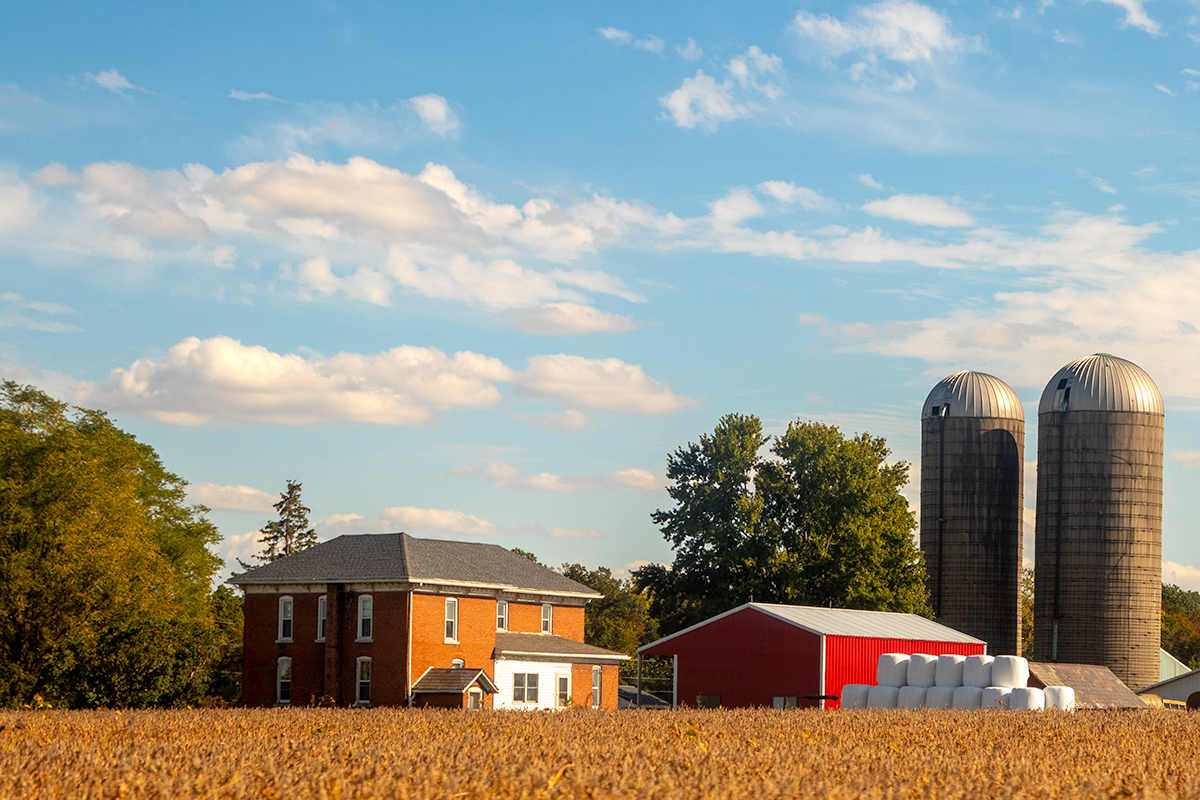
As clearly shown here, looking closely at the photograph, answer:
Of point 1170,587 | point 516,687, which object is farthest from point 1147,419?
point 1170,587

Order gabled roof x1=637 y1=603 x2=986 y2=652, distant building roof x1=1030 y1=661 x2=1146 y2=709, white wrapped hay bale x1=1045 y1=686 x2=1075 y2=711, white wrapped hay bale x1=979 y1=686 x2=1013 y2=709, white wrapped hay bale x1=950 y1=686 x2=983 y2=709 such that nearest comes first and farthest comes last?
white wrapped hay bale x1=979 y1=686 x2=1013 y2=709 → white wrapped hay bale x1=950 y1=686 x2=983 y2=709 → white wrapped hay bale x1=1045 y1=686 x2=1075 y2=711 → gabled roof x1=637 y1=603 x2=986 y2=652 → distant building roof x1=1030 y1=661 x2=1146 y2=709

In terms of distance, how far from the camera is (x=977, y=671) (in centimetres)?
A: 3450

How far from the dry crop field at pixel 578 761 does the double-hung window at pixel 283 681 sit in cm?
3733

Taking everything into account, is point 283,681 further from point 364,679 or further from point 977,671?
point 977,671

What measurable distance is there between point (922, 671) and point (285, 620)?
26.8 metres

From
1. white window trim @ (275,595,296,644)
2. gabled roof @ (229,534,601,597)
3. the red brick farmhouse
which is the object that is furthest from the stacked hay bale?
white window trim @ (275,595,296,644)

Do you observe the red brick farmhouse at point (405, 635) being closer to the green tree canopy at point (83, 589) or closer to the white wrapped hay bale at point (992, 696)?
the green tree canopy at point (83, 589)

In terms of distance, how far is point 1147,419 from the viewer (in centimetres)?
6512

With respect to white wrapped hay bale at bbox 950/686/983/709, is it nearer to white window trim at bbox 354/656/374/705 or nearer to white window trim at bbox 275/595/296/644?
white window trim at bbox 354/656/374/705

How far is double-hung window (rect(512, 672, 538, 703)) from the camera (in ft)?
167

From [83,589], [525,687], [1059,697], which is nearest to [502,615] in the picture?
[525,687]

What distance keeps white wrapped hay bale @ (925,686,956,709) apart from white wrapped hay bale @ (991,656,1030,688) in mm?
1266

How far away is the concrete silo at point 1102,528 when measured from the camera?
63.3m

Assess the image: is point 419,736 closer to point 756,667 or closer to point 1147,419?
point 756,667
